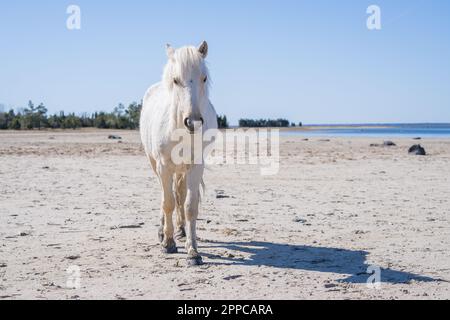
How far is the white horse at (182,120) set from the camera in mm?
5297

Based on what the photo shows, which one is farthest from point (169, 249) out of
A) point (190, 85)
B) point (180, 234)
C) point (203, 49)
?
point (203, 49)

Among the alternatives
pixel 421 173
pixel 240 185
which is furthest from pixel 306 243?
pixel 421 173

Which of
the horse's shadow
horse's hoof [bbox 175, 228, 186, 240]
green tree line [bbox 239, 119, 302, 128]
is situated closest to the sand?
the horse's shadow

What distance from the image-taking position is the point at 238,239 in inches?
274

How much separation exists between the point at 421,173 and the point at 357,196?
16.3ft

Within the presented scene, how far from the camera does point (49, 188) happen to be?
440 inches

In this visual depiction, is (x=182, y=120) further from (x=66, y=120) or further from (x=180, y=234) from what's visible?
(x=66, y=120)

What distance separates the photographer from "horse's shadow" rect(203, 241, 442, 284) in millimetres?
5036

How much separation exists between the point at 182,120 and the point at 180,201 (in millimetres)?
1831

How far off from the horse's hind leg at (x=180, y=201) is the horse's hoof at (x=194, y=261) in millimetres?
1618

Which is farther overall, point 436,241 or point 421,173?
point 421,173

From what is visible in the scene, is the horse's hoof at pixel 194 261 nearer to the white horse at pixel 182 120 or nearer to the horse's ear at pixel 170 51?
the white horse at pixel 182 120
